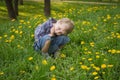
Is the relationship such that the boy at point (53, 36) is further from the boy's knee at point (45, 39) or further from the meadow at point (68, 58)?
the meadow at point (68, 58)

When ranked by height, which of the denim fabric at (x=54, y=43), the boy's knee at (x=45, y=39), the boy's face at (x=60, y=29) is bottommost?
the denim fabric at (x=54, y=43)

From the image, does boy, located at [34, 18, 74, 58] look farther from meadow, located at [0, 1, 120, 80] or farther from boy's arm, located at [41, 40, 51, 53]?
meadow, located at [0, 1, 120, 80]

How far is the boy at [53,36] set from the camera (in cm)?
548

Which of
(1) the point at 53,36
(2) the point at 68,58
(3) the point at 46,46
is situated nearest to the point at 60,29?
(1) the point at 53,36

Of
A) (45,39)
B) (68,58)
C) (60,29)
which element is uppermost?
(60,29)

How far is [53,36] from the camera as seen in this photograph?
5.76 m

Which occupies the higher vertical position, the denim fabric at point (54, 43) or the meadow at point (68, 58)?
the denim fabric at point (54, 43)

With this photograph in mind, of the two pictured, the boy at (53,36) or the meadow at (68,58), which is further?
the boy at (53,36)

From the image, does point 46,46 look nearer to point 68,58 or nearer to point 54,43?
point 54,43

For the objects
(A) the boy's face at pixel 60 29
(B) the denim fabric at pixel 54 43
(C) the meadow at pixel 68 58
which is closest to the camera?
(C) the meadow at pixel 68 58

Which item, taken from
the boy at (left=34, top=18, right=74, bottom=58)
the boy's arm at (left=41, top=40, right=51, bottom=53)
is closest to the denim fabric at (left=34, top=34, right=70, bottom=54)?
the boy at (left=34, top=18, right=74, bottom=58)

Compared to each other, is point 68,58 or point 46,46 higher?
point 46,46

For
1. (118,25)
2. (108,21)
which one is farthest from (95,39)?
(108,21)

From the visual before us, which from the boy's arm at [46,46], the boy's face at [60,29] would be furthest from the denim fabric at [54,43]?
the boy's face at [60,29]
